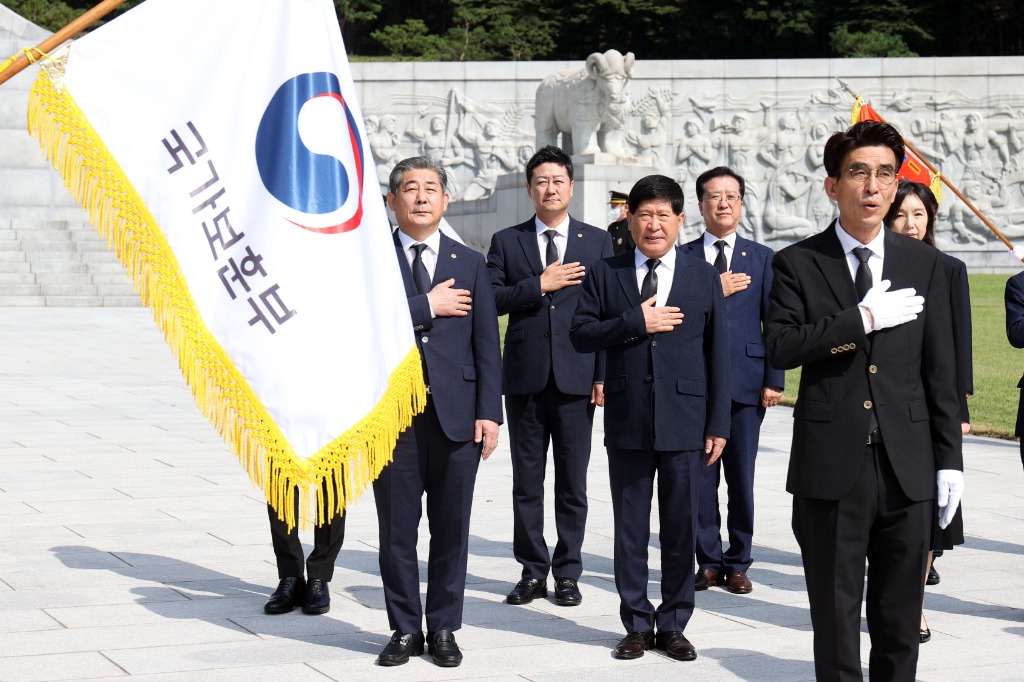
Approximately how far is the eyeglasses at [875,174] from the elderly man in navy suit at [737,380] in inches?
76.3

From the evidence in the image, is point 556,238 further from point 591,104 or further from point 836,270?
point 591,104

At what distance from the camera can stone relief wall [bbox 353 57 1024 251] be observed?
29.8m

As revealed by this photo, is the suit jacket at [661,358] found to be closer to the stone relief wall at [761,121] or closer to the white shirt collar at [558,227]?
the white shirt collar at [558,227]

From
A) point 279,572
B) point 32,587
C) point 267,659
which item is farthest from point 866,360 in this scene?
point 32,587

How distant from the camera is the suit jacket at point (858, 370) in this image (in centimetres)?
360

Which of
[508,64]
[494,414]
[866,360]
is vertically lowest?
[494,414]

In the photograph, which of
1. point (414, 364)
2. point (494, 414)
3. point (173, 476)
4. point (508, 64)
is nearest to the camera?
point (414, 364)

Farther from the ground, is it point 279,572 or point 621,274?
point 621,274

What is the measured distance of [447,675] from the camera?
4359 mm

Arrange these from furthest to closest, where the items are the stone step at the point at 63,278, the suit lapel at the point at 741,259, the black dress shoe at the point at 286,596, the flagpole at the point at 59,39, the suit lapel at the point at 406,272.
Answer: the stone step at the point at 63,278
the suit lapel at the point at 741,259
the black dress shoe at the point at 286,596
the suit lapel at the point at 406,272
the flagpole at the point at 59,39

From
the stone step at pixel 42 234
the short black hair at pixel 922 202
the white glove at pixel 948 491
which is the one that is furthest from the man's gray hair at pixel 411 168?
the stone step at pixel 42 234

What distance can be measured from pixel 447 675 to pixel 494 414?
35.3 inches

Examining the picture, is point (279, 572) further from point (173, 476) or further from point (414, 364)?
point (173, 476)

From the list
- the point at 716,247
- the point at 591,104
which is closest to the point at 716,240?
the point at 716,247
